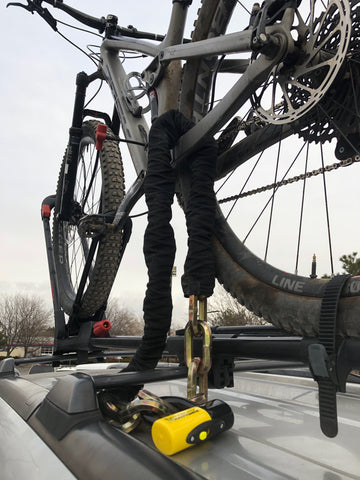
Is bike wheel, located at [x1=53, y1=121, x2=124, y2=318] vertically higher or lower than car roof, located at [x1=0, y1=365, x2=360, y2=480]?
higher

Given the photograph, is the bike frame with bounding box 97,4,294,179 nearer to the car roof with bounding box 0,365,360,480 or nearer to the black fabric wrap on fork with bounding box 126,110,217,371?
the black fabric wrap on fork with bounding box 126,110,217,371

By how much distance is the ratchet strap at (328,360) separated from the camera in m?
0.81

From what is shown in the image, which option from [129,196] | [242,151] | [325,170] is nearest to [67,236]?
[129,196]

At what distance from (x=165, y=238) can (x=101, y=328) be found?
A: 151 centimetres

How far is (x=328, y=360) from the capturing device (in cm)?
84

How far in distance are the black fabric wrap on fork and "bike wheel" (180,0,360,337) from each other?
0.55 feet

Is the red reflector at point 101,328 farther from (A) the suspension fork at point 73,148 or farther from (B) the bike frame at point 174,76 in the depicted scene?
(A) the suspension fork at point 73,148

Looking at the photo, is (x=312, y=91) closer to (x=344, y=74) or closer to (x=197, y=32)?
(x=344, y=74)

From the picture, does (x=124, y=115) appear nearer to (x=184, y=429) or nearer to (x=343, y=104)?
(x=343, y=104)

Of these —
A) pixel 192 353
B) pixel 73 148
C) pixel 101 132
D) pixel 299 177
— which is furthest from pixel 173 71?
pixel 73 148

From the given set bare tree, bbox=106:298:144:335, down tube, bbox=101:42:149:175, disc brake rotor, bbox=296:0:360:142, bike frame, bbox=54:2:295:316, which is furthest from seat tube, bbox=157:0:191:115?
bare tree, bbox=106:298:144:335

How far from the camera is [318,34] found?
4.15 feet

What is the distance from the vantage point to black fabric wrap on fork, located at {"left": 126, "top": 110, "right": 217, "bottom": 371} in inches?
47.6

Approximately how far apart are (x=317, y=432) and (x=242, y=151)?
115 cm
